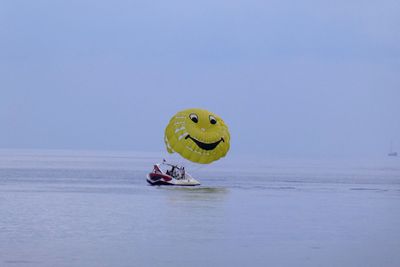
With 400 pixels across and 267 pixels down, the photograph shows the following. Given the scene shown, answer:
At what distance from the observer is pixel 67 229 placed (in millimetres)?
44125

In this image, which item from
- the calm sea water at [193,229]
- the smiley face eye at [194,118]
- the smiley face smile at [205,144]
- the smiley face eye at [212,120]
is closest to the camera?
the calm sea water at [193,229]

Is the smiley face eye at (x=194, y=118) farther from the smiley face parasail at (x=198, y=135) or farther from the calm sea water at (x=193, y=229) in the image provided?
the calm sea water at (x=193, y=229)

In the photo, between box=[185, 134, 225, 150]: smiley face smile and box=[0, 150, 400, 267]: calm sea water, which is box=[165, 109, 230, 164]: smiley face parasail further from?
box=[0, 150, 400, 267]: calm sea water

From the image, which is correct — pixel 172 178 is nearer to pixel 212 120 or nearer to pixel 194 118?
pixel 212 120

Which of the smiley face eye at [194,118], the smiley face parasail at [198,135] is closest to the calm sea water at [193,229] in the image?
the smiley face parasail at [198,135]

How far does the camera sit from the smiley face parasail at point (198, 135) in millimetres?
62156

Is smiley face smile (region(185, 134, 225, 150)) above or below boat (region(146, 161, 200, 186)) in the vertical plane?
below

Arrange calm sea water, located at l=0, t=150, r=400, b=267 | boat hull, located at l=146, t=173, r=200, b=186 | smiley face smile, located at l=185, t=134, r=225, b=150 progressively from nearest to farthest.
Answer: calm sea water, located at l=0, t=150, r=400, b=267, smiley face smile, located at l=185, t=134, r=225, b=150, boat hull, located at l=146, t=173, r=200, b=186

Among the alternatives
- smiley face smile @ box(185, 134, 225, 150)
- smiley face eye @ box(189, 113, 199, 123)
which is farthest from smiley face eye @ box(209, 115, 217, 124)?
smiley face smile @ box(185, 134, 225, 150)

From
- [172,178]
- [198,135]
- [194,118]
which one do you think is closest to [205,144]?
[198,135]

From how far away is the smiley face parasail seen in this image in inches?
2447

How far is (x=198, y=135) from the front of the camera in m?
61.9

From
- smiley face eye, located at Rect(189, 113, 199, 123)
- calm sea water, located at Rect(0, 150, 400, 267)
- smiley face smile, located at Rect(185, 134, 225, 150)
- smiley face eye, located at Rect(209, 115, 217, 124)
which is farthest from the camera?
smiley face eye, located at Rect(209, 115, 217, 124)

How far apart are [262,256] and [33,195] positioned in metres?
37.7
